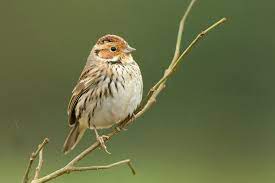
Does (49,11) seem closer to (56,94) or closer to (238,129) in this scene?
(56,94)

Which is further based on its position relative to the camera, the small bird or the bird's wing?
the bird's wing

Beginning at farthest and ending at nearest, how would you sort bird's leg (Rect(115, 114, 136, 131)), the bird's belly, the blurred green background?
the blurred green background, the bird's belly, bird's leg (Rect(115, 114, 136, 131))

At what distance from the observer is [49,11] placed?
1827cm

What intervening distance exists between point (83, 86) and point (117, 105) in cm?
33

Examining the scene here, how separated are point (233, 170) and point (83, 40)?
17.8 feet

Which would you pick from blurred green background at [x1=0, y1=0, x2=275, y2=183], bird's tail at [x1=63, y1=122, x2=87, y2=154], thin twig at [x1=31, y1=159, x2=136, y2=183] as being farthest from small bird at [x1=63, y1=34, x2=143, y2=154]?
blurred green background at [x1=0, y1=0, x2=275, y2=183]

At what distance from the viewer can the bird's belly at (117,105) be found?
20.3ft

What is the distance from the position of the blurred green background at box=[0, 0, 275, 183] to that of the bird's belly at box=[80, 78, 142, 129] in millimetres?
3426

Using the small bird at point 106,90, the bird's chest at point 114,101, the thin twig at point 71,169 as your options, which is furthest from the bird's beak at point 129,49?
the thin twig at point 71,169

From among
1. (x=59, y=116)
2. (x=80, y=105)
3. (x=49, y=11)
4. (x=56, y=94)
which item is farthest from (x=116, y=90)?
(x=49, y=11)

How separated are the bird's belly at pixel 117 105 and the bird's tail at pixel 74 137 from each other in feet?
0.52

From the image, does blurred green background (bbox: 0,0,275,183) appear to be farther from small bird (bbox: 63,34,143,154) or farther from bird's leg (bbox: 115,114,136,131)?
bird's leg (bbox: 115,114,136,131)

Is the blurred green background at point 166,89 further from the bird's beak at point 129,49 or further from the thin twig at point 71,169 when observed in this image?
the thin twig at point 71,169

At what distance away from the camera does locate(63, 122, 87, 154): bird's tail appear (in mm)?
6410
